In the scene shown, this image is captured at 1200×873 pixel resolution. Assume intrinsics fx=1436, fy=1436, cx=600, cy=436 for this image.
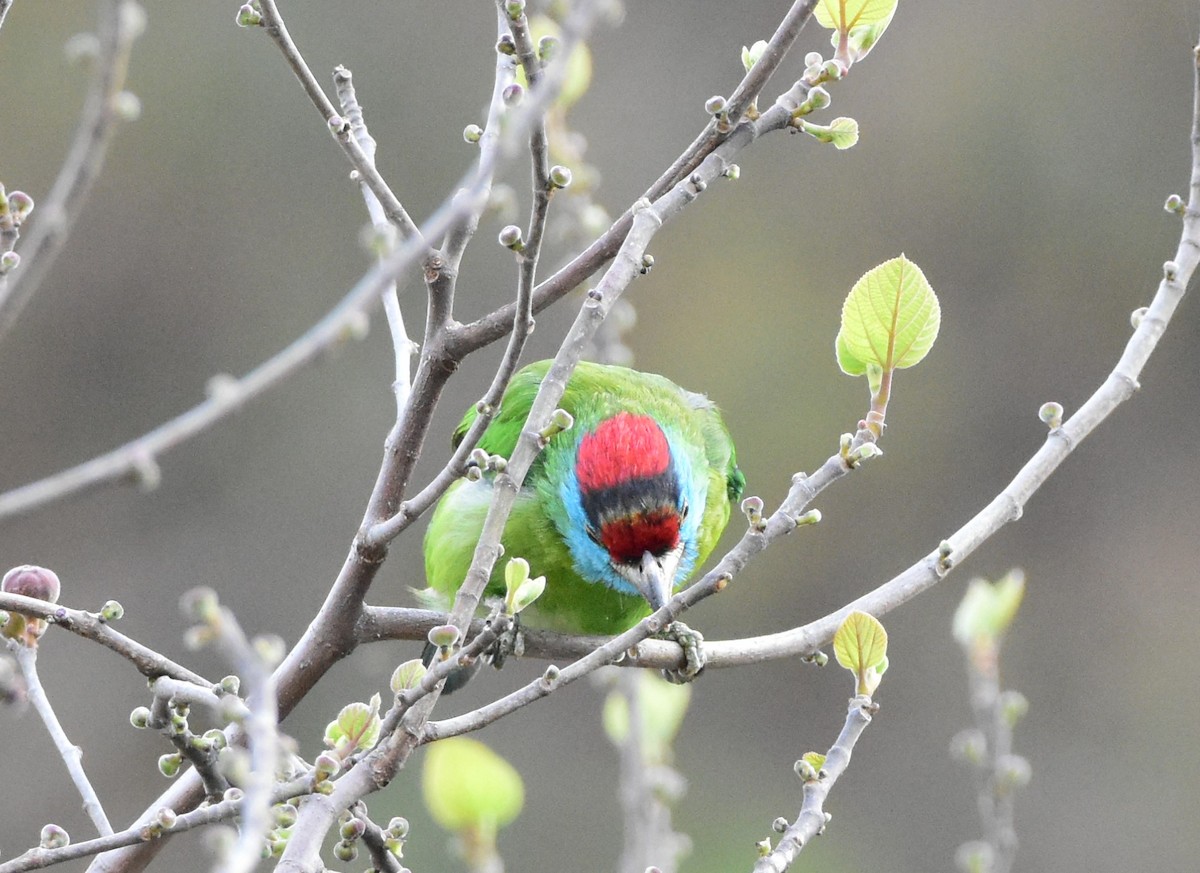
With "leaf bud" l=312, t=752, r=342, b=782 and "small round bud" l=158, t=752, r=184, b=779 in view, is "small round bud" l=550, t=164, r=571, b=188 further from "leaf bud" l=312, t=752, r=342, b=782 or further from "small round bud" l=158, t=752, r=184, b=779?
"small round bud" l=158, t=752, r=184, b=779

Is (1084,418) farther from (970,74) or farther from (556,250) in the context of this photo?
(970,74)

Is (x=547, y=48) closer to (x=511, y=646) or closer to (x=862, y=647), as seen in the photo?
(x=862, y=647)

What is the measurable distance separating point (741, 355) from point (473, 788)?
825 cm

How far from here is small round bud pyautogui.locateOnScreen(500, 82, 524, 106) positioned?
200 centimetres

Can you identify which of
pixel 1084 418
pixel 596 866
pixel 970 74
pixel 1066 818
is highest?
pixel 970 74

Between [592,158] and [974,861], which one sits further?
[592,158]

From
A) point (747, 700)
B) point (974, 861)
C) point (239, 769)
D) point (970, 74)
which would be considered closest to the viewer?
point (239, 769)

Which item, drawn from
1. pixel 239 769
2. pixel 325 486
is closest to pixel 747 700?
pixel 325 486

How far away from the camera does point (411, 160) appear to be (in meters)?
9.72

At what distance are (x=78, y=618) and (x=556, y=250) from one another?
7004 millimetres

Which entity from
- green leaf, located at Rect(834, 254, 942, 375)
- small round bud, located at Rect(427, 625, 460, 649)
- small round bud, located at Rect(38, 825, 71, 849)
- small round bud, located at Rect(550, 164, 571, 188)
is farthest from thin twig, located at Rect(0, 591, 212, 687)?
green leaf, located at Rect(834, 254, 942, 375)

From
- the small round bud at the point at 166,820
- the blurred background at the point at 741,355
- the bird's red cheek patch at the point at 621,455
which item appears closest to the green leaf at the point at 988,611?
the bird's red cheek patch at the point at 621,455

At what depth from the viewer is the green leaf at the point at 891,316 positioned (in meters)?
2.07

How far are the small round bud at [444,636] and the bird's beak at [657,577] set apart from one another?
1280 mm
